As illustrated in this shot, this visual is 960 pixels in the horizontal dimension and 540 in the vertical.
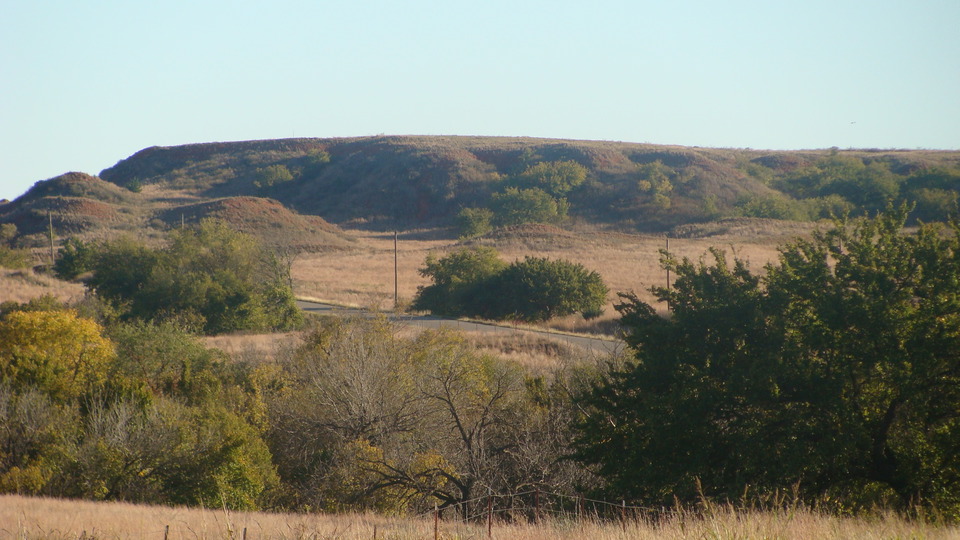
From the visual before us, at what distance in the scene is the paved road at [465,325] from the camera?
29.0 m

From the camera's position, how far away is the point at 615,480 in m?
12.3

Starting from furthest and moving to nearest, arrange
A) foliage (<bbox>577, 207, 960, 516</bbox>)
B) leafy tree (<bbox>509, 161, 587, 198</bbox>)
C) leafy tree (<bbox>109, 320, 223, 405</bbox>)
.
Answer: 1. leafy tree (<bbox>509, 161, 587, 198</bbox>)
2. leafy tree (<bbox>109, 320, 223, 405</bbox>)
3. foliage (<bbox>577, 207, 960, 516</bbox>)

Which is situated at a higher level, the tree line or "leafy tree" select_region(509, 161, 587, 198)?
"leafy tree" select_region(509, 161, 587, 198)

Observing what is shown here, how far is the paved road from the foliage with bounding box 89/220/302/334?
77.0 inches

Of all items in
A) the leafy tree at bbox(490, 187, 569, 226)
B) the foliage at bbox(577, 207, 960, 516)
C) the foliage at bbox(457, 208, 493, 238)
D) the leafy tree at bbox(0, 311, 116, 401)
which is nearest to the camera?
the foliage at bbox(577, 207, 960, 516)

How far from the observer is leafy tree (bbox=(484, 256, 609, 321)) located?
39.0 m

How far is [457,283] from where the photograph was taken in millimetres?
41875

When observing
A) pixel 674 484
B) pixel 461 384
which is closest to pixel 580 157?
pixel 461 384

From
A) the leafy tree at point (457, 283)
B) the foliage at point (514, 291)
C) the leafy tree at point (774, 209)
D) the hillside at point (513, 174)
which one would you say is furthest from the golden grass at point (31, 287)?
the leafy tree at point (774, 209)

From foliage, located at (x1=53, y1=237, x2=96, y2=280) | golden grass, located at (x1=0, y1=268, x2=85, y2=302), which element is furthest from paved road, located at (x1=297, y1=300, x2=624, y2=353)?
foliage, located at (x1=53, y1=237, x2=96, y2=280)

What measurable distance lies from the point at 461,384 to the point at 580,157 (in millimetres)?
99651

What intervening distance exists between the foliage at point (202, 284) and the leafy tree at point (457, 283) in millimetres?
7098

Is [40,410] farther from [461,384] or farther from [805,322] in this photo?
[805,322]

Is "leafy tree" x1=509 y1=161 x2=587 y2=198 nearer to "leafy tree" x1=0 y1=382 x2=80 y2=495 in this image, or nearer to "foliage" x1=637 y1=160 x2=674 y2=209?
"foliage" x1=637 y1=160 x2=674 y2=209
